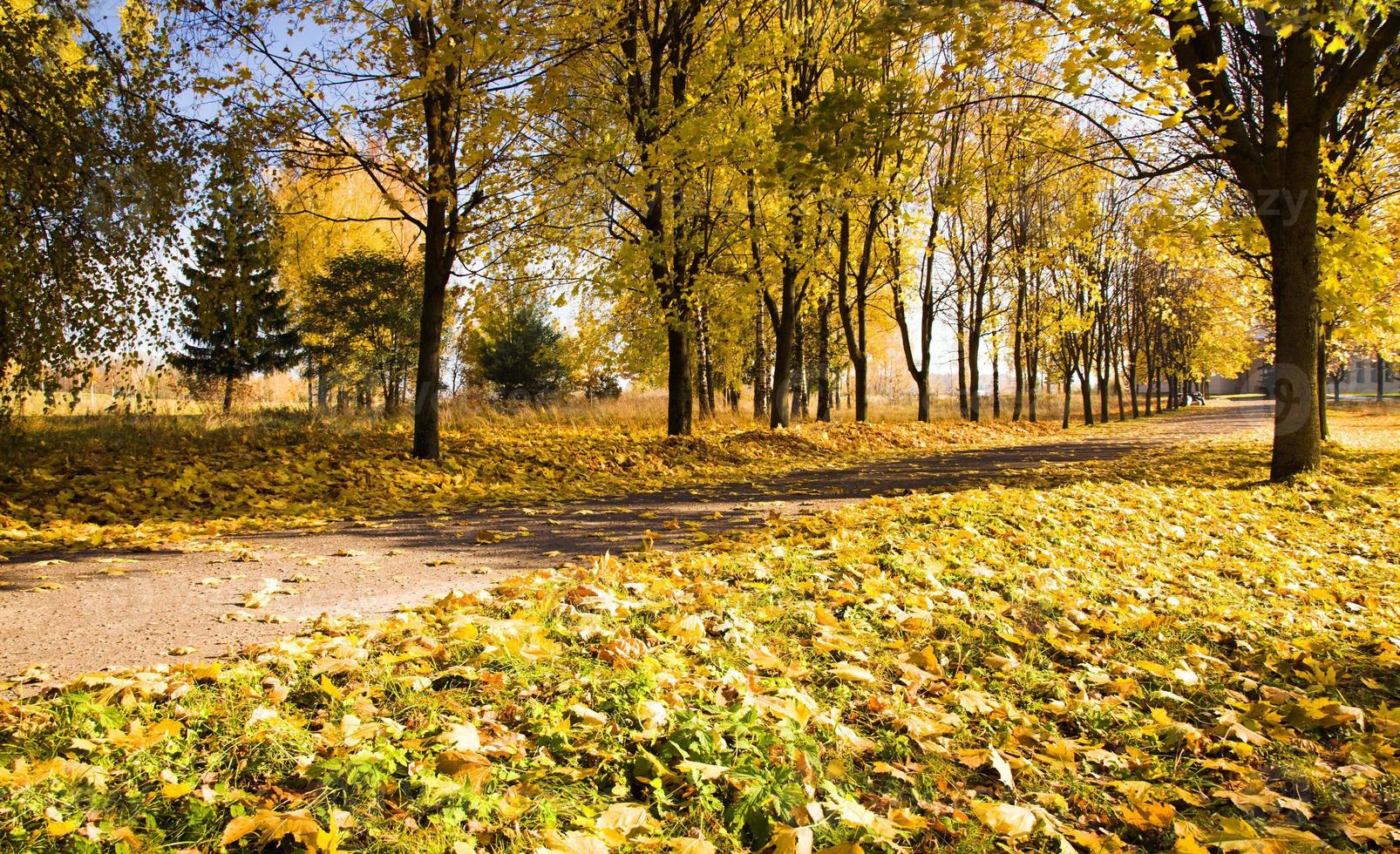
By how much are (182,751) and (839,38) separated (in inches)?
693

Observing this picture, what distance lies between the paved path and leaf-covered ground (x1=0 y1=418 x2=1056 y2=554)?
858 millimetres

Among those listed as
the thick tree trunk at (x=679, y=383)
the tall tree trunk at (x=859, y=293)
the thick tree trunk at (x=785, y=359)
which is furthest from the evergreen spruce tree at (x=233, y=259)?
the tall tree trunk at (x=859, y=293)

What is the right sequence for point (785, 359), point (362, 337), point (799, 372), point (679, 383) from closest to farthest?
1. point (679, 383)
2. point (785, 359)
3. point (362, 337)
4. point (799, 372)

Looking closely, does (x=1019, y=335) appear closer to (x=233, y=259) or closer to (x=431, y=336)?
(x=431, y=336)

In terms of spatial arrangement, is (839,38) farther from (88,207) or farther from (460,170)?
(88,207)

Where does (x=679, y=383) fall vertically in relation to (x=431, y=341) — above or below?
below

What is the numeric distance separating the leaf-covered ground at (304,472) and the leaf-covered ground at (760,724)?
3.84 meters

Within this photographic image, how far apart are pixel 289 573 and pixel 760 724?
3.60 metres

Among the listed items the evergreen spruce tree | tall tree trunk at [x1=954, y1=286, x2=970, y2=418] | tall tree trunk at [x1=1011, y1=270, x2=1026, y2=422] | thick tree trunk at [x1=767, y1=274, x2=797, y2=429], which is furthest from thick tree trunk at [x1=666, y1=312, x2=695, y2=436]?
tall tree trunk at [x1=1011, y1=270, x2=1026, y2=422]

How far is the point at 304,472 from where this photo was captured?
8641 mm

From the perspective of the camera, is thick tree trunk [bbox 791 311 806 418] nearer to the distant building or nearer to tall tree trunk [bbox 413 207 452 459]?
tall tree trunk [bbox 413 207 452 459]

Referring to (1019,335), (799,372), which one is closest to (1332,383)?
(1019,335)

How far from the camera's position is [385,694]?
2.76 metres

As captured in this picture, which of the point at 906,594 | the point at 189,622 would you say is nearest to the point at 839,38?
the point at 906,594
